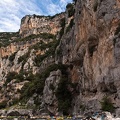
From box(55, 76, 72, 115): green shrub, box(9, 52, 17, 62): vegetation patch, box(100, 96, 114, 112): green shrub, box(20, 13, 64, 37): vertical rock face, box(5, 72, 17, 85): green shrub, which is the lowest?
box(100, 96, 114, 112): green shrub

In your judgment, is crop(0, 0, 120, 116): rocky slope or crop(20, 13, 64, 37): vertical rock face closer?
crop(0, 0, 120, 116): rocky slope

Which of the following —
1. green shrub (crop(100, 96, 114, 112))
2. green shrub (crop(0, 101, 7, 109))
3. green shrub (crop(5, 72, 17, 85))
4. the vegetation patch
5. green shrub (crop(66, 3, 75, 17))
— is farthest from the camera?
the vegetation patch

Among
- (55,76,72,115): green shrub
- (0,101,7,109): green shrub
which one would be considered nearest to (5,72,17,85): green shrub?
(0,101,7,109): green shrub

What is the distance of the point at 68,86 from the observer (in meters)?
67.9

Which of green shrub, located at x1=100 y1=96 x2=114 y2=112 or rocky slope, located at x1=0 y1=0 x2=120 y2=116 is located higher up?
rocky slope, located at x1=0 y1=0 x2=120 y2=116

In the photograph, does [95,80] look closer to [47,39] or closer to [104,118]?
[104,118]

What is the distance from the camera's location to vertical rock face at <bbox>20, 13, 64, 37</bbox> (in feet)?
460

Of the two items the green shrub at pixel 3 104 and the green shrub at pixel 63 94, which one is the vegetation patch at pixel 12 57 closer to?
the green shrub at pixel 3 104

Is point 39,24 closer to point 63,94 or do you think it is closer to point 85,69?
point 63,94

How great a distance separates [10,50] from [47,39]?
810 inches

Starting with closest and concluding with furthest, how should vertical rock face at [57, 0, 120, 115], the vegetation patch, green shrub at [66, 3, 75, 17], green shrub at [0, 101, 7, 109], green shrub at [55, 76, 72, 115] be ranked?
vertical rock face at [57, 0, 120, 115]
green shrub at [55, 76, 72, 115]
green shrub at [66, 3, 75, 17]
green shrub at [0, 101, 7, 109]
the vegetation patch

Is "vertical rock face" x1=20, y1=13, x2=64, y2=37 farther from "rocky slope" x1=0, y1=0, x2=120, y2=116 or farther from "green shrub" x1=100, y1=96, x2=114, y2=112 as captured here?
"green shrub" x1=100, y1=96, x2=114, y2=112

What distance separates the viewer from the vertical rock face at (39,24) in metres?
140

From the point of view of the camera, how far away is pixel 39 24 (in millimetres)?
151875
